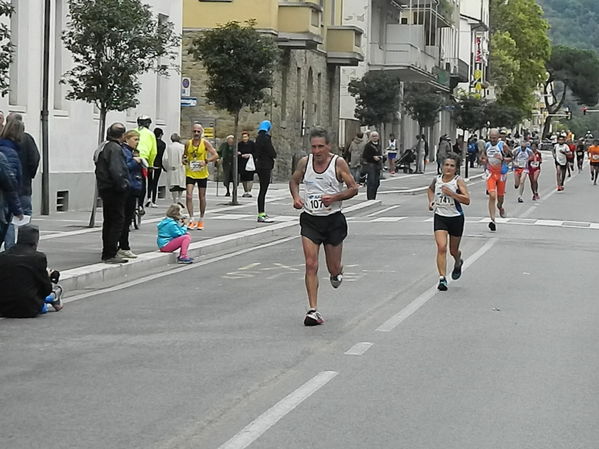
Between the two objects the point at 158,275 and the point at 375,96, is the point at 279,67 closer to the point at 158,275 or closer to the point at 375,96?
the point at 375,96

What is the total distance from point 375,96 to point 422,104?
282 inches

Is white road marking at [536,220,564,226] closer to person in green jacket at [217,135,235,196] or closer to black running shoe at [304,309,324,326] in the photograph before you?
person in green jacket at [217,135,235,196]

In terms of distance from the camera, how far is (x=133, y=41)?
21.4 meters

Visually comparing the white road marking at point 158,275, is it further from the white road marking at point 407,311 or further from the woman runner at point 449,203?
the woman runner at point 449,203

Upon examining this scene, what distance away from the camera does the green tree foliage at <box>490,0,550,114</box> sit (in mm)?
101625

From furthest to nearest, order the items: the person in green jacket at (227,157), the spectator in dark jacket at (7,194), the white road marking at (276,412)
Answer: the person in green jacket at (227,157)
the spectator in dark jacket at (7,194)
the white road marking at (276,412)

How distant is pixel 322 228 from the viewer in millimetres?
12469

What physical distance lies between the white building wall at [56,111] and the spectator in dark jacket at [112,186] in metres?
8.31

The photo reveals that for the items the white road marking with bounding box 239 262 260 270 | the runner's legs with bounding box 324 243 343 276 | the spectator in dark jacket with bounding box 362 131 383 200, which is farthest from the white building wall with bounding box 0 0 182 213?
the runner's legs with bounding box 324 243 343 276

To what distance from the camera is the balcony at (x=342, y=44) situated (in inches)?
1973

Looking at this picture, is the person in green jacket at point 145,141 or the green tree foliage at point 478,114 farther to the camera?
the green tree foliage at point 478,114

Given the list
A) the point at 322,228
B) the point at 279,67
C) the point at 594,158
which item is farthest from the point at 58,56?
the point at 594,158

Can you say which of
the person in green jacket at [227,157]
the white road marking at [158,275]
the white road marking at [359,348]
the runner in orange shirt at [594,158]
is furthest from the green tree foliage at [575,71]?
the white road marking at [359,348]

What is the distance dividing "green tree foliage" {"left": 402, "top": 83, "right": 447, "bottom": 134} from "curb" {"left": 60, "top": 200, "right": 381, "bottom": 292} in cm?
3595
